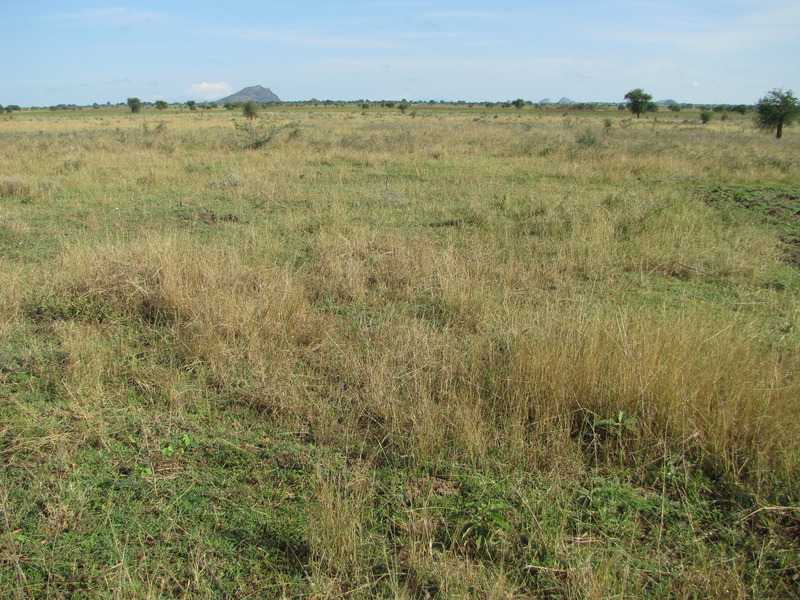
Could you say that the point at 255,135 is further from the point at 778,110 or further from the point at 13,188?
the point at 778,110

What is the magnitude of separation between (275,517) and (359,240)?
451 centimetres

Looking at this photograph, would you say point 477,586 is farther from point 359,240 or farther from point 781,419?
point 359,240

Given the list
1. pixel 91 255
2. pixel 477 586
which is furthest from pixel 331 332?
pixel 91 255

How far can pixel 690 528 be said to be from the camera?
236 centimetres

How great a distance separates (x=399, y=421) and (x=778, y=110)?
35435mm

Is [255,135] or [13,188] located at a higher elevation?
[255,135]

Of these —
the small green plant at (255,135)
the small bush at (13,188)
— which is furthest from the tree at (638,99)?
the small bush at (13,188)

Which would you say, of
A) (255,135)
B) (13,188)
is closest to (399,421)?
(13,188)

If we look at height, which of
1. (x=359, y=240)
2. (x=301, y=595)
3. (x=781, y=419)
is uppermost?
(x=359, y=240)

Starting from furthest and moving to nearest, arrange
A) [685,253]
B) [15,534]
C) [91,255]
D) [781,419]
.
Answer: [685,253]
[91,255]
[781,419]
[15,534]

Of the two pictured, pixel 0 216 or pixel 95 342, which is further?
pixel 0 216

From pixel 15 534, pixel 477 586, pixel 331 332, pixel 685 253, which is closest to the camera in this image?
pixel 477 586

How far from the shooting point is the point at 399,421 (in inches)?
120

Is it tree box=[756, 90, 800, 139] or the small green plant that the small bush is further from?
tree box=[756, 90, 800, 139]
